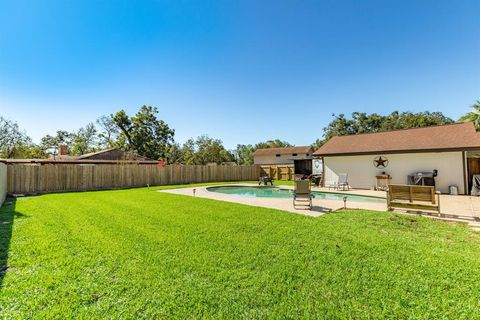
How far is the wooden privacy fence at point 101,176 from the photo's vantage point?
44.7 ft

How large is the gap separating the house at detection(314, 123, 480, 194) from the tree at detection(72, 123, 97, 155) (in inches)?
1681

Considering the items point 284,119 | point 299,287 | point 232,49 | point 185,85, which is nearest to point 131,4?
point 232,49

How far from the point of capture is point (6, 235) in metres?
5.16

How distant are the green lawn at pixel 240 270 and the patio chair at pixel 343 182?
9206mm

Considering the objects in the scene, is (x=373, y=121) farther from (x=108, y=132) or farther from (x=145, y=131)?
(x=108, y=132)

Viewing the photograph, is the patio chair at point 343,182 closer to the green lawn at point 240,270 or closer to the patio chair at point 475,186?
the patio chair at point 475,186

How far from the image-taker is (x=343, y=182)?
52.0ft

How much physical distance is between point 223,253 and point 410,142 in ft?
48.9

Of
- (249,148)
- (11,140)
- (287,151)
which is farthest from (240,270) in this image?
(249,148)

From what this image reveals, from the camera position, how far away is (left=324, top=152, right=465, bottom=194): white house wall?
39.9 ft

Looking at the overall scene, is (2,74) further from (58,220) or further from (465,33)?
(465,33)

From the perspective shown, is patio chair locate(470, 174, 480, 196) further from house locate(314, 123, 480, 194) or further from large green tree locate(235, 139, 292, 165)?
Result: large green tree locate(235, 139, 292, 165)

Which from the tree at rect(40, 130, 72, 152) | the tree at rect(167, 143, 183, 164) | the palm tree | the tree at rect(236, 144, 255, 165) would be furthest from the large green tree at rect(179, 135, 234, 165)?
the palm tree

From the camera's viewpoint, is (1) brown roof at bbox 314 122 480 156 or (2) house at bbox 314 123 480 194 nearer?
(2) house at bbox 314 123 480 194
